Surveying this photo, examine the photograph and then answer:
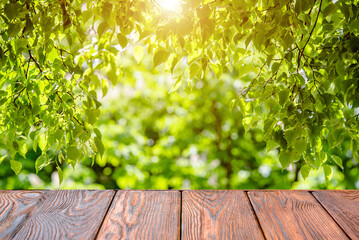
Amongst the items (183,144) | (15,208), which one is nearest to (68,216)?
(15,208)

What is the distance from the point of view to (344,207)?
1.41 meters

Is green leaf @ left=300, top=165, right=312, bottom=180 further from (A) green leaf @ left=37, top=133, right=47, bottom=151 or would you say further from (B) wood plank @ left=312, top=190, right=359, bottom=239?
(A) green leaf @ left=37, top=133, right=47, bottom=151

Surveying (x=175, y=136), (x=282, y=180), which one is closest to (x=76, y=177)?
(x=175, y=136)

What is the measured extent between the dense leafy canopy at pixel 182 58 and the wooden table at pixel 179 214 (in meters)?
0.19

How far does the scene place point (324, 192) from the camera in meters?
1.56

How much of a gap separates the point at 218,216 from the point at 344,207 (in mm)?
450

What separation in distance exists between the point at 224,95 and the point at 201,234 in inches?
146

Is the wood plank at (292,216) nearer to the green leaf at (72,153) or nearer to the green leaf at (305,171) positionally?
the green leaf at (305,171)

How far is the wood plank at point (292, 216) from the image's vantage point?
1189mm

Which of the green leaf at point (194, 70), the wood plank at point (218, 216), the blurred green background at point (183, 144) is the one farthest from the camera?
the blurred green background at point (183, 144)

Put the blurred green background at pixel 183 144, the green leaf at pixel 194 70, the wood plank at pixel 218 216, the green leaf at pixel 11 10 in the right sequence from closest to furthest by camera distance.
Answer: the green leaf at pixel 11 10 < the green leaf at pixel 194 70 < the wood plank at pixel 218 216 < the blurred green background at pixel 183 144

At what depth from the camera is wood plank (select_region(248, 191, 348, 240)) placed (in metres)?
1.19

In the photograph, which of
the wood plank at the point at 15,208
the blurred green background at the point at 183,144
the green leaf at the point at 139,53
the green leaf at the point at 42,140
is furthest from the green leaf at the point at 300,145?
the blurred green background at the point at 183,144

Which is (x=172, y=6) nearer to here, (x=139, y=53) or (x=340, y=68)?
(x=139, y=53)
